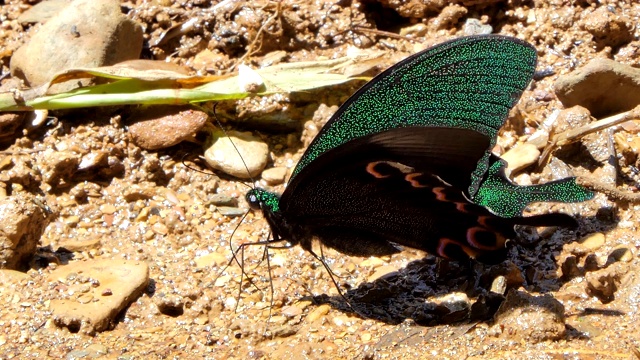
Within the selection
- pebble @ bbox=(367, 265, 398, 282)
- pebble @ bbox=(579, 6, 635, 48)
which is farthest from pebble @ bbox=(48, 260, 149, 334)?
pebble @ bbox=(579, 6, 635, 48)

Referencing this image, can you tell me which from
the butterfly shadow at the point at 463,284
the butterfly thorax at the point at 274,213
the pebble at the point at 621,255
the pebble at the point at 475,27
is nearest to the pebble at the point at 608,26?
the pebble at the point at 475,27

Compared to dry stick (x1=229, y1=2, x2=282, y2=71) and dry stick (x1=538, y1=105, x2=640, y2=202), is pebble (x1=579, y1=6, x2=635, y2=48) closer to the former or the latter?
dry stick (x1=538, y1=105, x2=640, y2=202)

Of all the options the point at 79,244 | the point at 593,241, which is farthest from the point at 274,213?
the point at 593,241

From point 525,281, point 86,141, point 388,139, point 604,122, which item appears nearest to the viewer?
point 388,139

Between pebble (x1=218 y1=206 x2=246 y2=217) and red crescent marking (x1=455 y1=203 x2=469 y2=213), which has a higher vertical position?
red crescent marking (x1=455 y1=203 x2=469 y2=213)

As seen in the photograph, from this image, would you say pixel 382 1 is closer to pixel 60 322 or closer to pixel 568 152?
pixel 568 152

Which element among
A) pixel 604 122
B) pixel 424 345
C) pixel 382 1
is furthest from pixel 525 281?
pixel 382 1

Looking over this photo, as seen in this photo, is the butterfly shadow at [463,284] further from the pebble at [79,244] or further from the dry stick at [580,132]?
the pebble at [79,244]

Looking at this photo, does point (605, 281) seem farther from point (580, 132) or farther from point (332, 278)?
point (332, 278)
